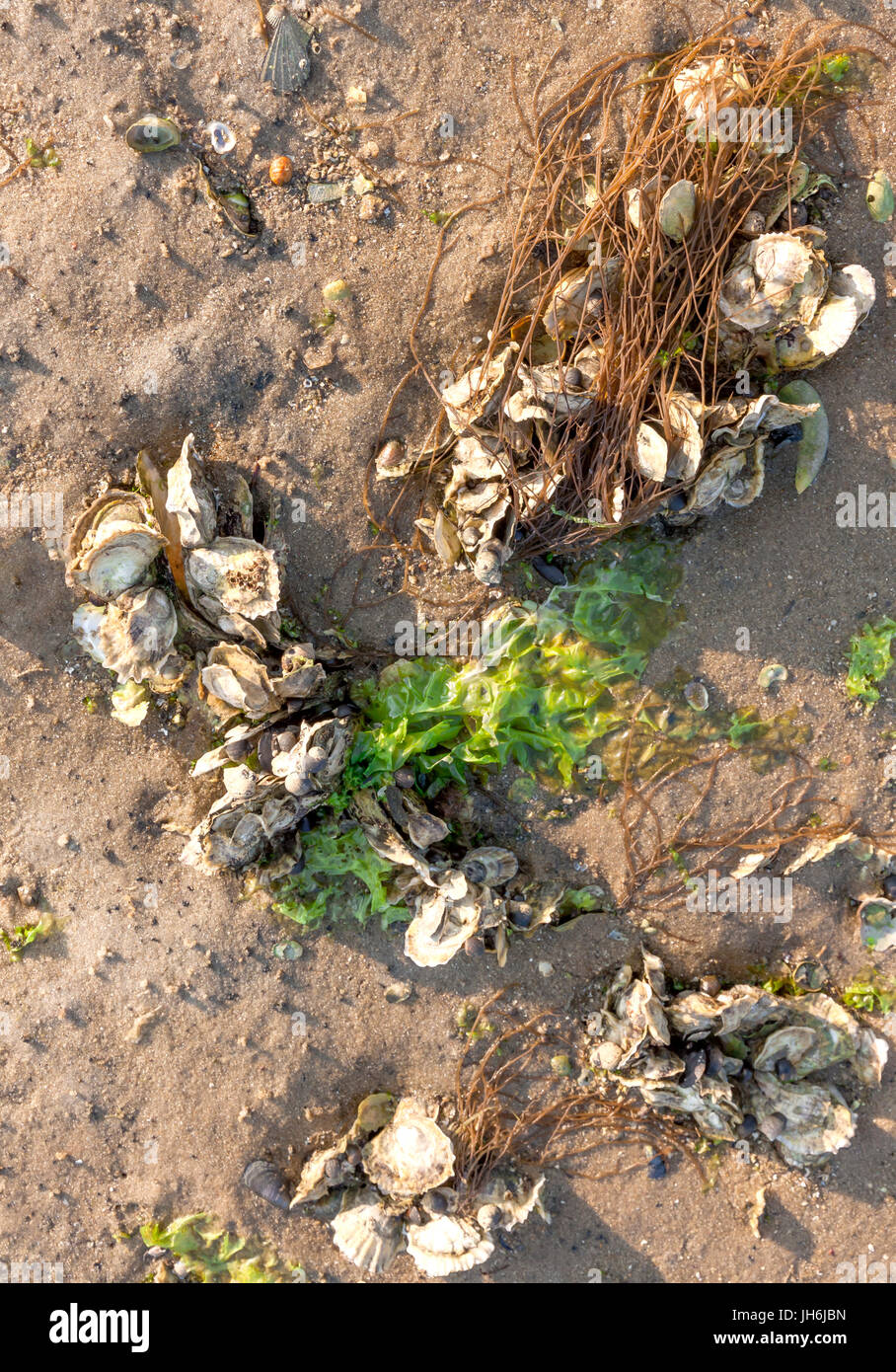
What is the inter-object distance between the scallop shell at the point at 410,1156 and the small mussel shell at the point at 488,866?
4.96ft

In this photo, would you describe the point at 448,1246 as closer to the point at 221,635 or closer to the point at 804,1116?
the point at 804,1116

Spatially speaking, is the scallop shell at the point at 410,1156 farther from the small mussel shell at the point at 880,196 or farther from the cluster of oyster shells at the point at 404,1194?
the small mussel shell at the point at 880,196

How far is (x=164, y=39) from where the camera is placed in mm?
4527

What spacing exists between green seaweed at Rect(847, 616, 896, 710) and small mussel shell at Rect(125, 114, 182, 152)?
4.89 meters

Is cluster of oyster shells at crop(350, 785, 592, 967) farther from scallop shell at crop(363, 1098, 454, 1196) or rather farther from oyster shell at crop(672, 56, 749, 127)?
oyster shell at crop(672, 56, 749, 127)

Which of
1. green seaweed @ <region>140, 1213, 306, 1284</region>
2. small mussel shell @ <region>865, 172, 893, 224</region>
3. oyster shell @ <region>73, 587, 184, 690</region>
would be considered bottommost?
green seaweed @ <region>140, 1213, 306, 1284</region>

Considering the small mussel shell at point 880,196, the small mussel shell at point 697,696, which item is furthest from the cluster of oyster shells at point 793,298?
the small mussel shell at point 697,696

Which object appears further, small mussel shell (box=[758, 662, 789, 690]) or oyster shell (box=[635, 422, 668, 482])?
small mussel shell (box=[758, 662, 789, 690])

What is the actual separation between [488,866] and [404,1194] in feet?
6.71

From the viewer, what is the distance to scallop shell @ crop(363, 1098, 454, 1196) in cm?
462

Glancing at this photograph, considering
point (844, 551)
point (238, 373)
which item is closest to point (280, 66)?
point (238, 373)

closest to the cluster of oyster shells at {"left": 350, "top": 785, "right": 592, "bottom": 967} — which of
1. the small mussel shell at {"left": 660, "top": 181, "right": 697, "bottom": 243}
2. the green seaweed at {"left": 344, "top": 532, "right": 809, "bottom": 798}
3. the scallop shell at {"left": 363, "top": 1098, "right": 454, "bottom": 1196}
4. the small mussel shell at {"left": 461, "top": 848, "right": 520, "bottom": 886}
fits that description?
the small mussel shell at {"left": 461, "top": 848, "right": 520, "bottom": 886}

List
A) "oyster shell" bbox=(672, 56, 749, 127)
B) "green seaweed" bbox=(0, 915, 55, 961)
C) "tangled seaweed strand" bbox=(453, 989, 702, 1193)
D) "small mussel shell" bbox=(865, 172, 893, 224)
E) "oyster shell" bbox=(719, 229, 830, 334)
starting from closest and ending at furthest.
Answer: "oyster shell" bbox=(719, 229, 830, 334) → "oyster shell" bbox=(672, 56, 749, 127) → "small mussel shell" bbox=(865, 172, 893, 224) → "tangled seaweed strand" bbox=(453, 989, 702, 1193) → "green seaweed" bbox=(0, 915, 55, 961)

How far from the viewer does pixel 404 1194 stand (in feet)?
15.3
